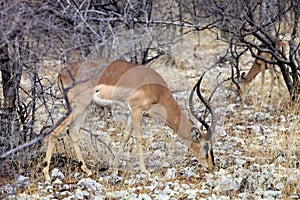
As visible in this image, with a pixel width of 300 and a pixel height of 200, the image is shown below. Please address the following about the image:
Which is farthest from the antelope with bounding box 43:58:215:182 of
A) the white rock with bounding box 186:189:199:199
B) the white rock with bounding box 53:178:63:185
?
the white rock with bounding box 186:189:199:199

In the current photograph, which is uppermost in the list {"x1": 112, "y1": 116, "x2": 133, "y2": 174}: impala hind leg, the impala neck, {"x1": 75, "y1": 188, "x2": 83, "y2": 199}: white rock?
the impala neck

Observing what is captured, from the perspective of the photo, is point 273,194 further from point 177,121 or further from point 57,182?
point 57,182

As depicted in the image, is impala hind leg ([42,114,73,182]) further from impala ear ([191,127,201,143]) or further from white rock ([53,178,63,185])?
impala ear ([191,127,201,143])

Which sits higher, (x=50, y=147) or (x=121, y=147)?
(x=50, y=147)

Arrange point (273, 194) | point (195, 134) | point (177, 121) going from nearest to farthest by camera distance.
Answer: point (273, 194)
point (195, 134)
point (177, 121)

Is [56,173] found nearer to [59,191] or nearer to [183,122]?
[59,191]

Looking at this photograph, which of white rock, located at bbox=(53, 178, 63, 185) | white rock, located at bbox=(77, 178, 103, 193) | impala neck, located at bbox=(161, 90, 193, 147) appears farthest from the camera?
impala neck, located at bbox=(161, 90, 193, 147)

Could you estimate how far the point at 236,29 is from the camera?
319 inches

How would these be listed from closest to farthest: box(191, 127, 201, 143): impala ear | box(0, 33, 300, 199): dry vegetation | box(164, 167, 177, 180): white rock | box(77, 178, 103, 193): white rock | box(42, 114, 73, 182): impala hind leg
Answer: box(0, 33, 300, 199): dry vegetation < box(77, 178, 103, 193): white rock < box(42, 114, 73, 182): impala hind leg < box(164, 167, 177, 180): white rock < box(191, 127, 201, 143): impala ear

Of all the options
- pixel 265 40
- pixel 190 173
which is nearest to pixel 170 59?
pixel 265 40

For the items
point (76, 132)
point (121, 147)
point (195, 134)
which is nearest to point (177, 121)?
point (195, 134)

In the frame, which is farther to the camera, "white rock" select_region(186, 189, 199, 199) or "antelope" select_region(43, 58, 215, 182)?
"antelope" select_region(43, 58, 215, 182)

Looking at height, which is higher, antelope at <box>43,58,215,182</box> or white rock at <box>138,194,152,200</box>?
antelope at <box>43,58,215,182</box>

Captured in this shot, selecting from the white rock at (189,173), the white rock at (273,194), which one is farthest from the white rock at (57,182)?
the white rock at (273,194)
